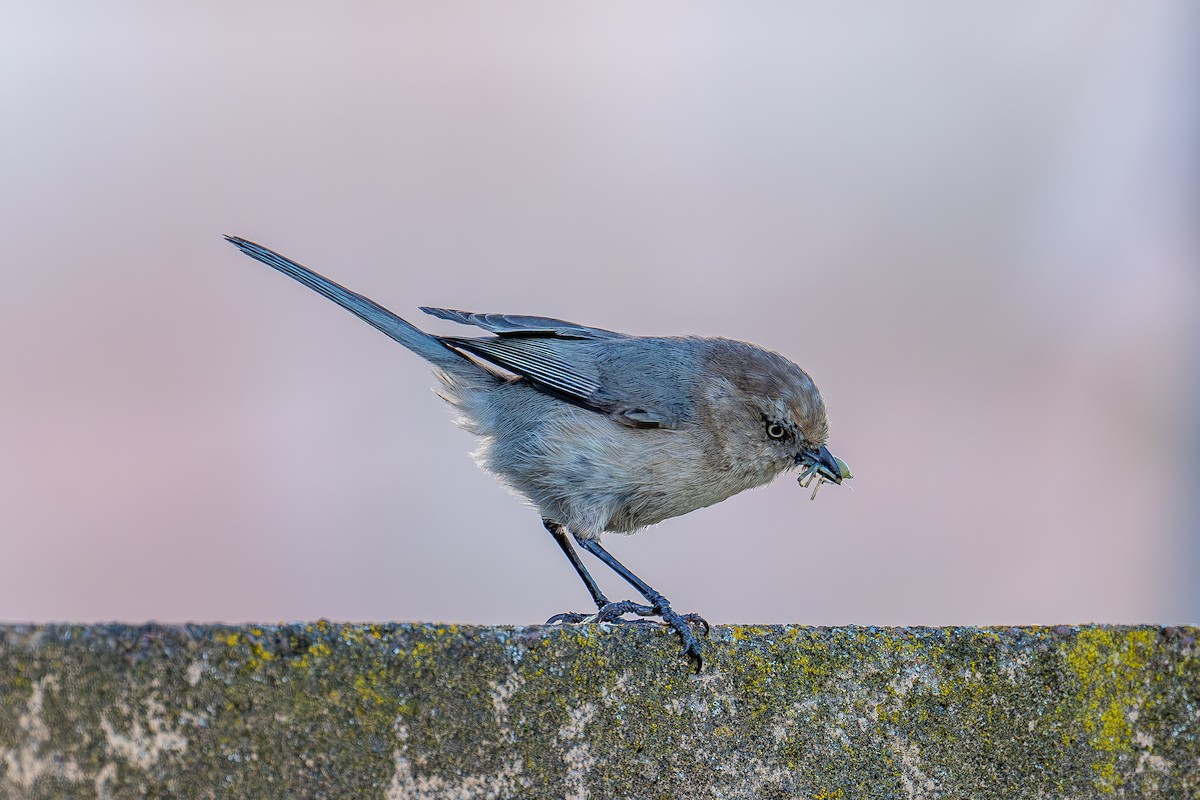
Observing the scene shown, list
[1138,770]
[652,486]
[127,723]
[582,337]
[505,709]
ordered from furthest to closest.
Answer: [582,337] < [652,486] < [1138,770] < [505,709] < [127,723]

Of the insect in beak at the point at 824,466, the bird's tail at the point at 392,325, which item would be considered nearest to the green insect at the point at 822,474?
the insect in beak at the point at 824,466

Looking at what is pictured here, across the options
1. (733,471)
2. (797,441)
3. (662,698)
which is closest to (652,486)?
(733,471)

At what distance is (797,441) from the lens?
3.63 m

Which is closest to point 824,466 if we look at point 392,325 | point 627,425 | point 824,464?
point 824,464

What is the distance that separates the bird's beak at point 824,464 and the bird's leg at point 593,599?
76cm

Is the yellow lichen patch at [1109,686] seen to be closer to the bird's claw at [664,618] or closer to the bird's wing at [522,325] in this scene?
the bird's claw at [664,618]

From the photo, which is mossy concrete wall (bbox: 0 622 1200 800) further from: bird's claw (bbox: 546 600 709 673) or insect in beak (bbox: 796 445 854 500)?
insect in beak (bbox: 796 445 854 500)

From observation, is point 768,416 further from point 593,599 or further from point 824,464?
point 593,599

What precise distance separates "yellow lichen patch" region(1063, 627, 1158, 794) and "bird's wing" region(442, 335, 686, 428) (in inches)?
61.3

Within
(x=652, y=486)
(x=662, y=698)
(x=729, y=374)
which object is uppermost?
(x=729, y=374)

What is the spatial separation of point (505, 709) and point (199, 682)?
1.56 ft

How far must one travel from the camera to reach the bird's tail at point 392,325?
12.0ft

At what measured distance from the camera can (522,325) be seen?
13.1 feet

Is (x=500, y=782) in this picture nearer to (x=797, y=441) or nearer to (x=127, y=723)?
(x=127, y=723)
